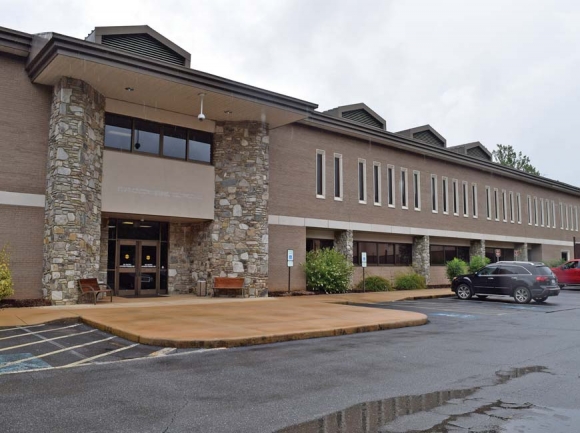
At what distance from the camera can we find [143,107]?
19438 mm

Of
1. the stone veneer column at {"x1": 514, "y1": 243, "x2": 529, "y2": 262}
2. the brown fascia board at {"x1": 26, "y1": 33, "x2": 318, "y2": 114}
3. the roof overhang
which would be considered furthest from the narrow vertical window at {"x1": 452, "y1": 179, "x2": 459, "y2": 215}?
the brown fascia board at {"x1": 26, "y1": 33, "x2": 318, "y2": 114}

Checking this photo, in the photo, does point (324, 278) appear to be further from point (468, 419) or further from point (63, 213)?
point (468, 419)

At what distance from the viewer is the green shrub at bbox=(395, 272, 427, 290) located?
2833cm

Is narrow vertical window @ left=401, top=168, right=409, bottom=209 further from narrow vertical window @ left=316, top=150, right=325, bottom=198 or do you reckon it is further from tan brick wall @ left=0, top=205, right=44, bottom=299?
tan brick wall @ left=0, top=205, right=44, bottom=299

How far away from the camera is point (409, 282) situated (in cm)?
2845

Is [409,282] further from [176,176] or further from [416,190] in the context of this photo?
[176,176]

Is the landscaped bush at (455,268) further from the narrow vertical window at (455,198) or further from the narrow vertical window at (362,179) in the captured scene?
the narrow vertical window at (362,179)

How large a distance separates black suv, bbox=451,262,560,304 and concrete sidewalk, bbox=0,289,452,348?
8119 mm

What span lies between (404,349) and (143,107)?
46.3 ft

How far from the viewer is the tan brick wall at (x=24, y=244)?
16188mm

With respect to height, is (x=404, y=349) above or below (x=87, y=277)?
below

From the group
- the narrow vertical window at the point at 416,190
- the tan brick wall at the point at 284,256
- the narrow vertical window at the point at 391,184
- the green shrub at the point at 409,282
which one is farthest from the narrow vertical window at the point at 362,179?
the tan brick wall at the point at 284,256

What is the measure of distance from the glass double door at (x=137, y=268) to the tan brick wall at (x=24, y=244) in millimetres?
3614

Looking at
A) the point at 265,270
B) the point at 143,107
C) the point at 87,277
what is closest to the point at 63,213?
the point at 87,277
